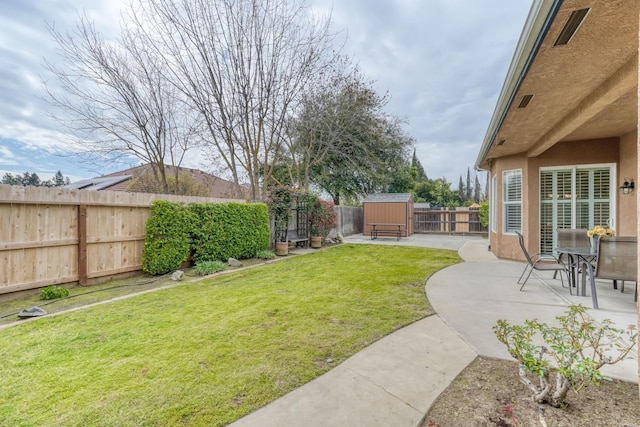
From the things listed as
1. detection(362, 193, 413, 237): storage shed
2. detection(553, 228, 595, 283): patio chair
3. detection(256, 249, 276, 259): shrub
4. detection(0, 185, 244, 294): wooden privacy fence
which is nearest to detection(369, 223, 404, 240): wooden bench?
detection(362, 193, 413, 237): storage shed

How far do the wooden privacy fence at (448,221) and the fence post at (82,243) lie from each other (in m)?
14.3

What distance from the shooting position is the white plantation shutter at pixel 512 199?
23.2ft

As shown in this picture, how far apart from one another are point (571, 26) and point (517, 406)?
281cm

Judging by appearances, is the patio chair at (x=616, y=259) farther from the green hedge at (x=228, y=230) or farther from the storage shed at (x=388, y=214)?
the storage shed at (x=388, y=214)

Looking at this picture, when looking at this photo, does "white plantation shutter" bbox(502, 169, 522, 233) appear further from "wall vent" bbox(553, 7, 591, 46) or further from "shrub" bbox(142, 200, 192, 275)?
"shrub" bbox(142, 200, 192, 275)

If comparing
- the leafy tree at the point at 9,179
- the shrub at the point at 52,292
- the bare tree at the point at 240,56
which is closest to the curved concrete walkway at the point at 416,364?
the shrub at the point at 52,292

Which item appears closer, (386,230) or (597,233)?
(597,233)

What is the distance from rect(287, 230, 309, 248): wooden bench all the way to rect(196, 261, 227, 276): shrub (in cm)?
329

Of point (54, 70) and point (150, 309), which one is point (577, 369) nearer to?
point (150, 309)

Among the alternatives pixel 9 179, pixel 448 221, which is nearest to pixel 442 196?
pixel 448 221

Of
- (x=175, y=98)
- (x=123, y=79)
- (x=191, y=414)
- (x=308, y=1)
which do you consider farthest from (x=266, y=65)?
(x=191, y=414)

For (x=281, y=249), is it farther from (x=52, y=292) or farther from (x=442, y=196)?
(x=442, y=196)

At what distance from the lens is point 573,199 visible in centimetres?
A: 629

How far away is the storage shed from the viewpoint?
44.1ft
